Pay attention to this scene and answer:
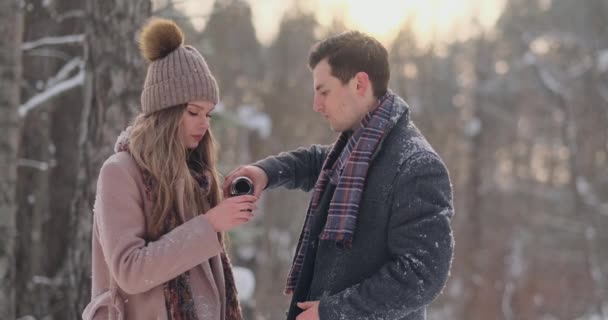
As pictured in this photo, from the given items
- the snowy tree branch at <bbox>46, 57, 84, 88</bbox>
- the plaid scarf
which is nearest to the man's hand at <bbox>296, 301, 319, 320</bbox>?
the plaid scarf

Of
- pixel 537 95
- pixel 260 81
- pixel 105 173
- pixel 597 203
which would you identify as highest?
pixel 105 173

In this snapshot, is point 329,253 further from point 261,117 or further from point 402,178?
point 261,117

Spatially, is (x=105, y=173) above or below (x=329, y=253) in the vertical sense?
above

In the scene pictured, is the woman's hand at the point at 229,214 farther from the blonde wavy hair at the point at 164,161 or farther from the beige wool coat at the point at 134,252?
the blonde wavy hair at the point at 164,161

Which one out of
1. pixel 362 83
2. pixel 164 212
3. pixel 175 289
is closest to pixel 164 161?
pixel 164 212

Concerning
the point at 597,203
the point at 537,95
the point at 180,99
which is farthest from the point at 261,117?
the point at 180,99

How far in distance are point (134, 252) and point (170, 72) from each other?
0.68 metres

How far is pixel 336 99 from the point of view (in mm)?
2490

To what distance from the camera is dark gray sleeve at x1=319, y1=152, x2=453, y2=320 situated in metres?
2.15

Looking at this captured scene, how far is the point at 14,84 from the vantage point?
12.1ft

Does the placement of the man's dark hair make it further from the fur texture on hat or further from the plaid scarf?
the fur texture on hat

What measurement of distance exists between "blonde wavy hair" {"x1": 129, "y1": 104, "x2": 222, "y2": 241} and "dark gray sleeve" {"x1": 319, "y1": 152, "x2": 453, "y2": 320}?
25.1 inches

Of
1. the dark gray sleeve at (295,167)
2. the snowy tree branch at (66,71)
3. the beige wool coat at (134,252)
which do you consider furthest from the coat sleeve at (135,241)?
the snowy tree branch at (66,71)

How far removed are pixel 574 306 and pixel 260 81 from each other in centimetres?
1373
